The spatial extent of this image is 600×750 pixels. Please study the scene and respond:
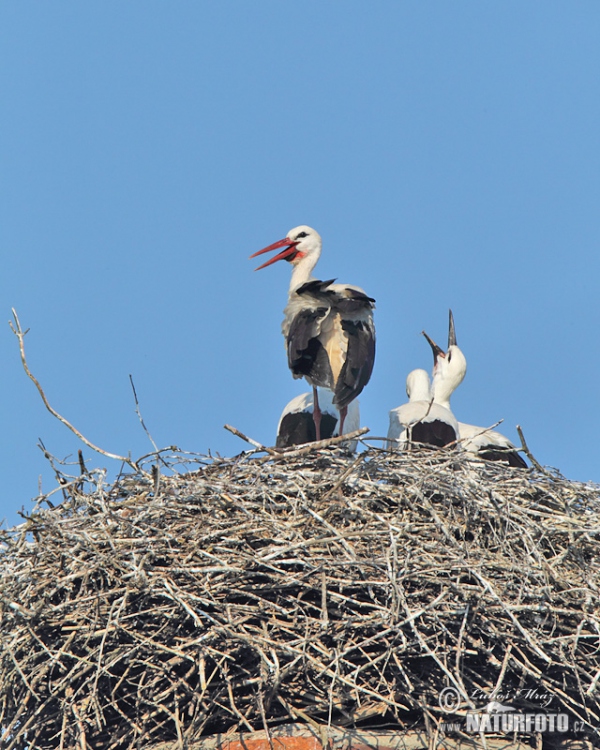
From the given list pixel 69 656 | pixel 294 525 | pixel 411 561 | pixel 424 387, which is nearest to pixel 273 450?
pixel 294 525

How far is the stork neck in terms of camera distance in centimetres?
788

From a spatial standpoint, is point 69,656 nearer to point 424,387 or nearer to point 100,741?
point 100,741

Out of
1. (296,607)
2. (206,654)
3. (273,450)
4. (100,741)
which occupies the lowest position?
(100,741)

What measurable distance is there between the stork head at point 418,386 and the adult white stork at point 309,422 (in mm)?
612

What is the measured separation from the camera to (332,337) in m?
6.59

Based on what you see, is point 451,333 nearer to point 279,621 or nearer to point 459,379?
point 459,379

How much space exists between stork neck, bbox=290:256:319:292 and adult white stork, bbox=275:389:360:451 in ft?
2.97

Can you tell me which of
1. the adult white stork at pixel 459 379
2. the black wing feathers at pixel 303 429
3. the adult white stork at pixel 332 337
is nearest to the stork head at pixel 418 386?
the adult white stork at pixel 459 379

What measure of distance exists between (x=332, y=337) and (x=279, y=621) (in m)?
2.53

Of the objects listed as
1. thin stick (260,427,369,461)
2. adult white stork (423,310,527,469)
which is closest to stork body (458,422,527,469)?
adult white stork (423,310,527,469)

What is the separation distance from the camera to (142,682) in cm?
442

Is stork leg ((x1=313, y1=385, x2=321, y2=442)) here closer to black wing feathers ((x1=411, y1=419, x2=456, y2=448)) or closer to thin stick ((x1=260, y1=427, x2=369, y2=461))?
black wing feathers ((x1=411, y1=419, x2=456, y2=448))

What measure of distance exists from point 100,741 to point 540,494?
233 centimetres

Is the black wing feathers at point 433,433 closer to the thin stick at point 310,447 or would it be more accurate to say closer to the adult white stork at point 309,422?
the adult white stork at point 309,422
